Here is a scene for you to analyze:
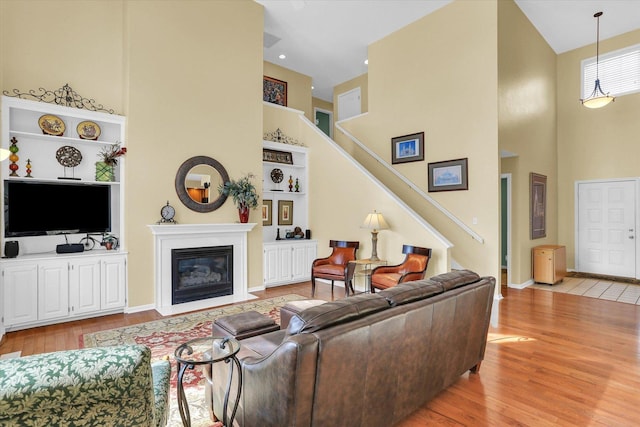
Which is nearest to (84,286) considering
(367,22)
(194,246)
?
(194,246)

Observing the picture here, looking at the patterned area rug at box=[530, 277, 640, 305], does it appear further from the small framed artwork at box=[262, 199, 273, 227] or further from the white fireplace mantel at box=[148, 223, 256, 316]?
the white fireplace mantel at box=[148, 223, 256, 316]

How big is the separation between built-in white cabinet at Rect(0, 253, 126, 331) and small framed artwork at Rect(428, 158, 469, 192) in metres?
5.37

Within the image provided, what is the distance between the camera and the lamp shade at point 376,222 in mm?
5512

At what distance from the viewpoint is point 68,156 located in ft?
14.5

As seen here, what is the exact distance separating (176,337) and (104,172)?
2.49 meters

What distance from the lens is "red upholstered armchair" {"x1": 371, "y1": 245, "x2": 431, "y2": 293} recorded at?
467 centimetres

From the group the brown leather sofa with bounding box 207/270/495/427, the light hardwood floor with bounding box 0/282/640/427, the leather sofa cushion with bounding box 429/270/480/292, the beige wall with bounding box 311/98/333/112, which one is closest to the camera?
the brown leather sofa with bounding box 207/270/495/427

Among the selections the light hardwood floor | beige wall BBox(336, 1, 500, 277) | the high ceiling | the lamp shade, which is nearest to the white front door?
the light hardwood floor

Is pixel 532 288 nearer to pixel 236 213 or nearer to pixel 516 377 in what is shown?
pixel 516 377

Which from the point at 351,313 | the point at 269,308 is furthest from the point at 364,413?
the point at 269,308

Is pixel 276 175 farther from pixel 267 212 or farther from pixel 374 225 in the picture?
pixel 374 225

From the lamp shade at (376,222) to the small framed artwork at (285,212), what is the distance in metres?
2.14

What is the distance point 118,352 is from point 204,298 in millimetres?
4222

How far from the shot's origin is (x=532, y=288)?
6.36 metres
